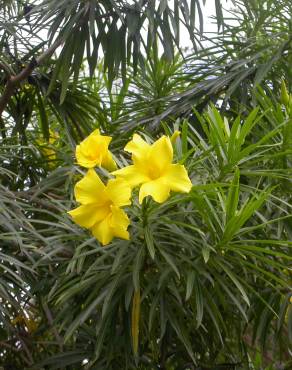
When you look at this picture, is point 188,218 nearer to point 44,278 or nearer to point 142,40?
point 44,278

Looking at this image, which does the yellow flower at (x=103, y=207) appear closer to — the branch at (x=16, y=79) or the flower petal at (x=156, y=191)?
the flower petal at (x=156, y=191)

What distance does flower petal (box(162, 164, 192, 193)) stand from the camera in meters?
1.08

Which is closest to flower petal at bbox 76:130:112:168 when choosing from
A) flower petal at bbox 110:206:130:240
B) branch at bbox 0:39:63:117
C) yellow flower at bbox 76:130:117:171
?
yellow flower at bbox 76:130:117:171

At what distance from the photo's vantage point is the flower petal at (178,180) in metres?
1.08

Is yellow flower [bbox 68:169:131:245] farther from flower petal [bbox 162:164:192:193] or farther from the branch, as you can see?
the branch

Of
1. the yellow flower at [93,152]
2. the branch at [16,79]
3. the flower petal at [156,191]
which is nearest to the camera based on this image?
the flower petal at [156,191]

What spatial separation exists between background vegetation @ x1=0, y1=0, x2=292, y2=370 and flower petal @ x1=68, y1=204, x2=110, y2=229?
0.29 feet

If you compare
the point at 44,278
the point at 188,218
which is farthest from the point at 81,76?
the point at 188,218

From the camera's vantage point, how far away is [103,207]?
1132 mm

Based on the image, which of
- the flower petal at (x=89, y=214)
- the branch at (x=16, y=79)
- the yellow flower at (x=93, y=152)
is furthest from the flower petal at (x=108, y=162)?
the branch at (x=16, y=79)

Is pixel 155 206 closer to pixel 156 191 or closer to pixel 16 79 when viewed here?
pixel 156 191

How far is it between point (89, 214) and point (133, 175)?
90 mm

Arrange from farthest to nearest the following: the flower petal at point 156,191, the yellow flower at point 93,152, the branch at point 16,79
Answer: the branch at point 16,79 → the yellow flower at point 93,152 → the flower petal at point 156,191

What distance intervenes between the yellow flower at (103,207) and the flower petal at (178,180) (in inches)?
2.3
